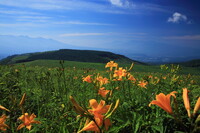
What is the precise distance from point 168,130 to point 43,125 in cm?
129

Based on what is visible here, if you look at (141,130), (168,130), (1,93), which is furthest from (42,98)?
(168,130)

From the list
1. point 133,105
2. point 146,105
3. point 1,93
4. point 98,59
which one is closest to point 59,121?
point 133,105

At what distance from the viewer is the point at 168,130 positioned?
57.1 inches

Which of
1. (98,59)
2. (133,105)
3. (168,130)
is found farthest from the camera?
(98,59)

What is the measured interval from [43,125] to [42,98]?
1.24m

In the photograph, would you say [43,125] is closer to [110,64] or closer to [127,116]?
[127,116]

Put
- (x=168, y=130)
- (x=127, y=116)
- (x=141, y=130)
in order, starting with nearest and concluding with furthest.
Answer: (x=168, y=130) < (x=141, y=130) < (x=127, y=116)

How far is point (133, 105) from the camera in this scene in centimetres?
191

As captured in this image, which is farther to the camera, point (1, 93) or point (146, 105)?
point (1, 93)

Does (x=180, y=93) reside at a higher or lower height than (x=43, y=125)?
higher

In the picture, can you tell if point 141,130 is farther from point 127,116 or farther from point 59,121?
point 59,121

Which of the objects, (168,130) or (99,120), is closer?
(99,120)

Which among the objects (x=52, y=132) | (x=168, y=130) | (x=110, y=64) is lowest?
(x=52, y=132)

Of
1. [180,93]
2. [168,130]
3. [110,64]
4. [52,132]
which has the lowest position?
[52,132]
